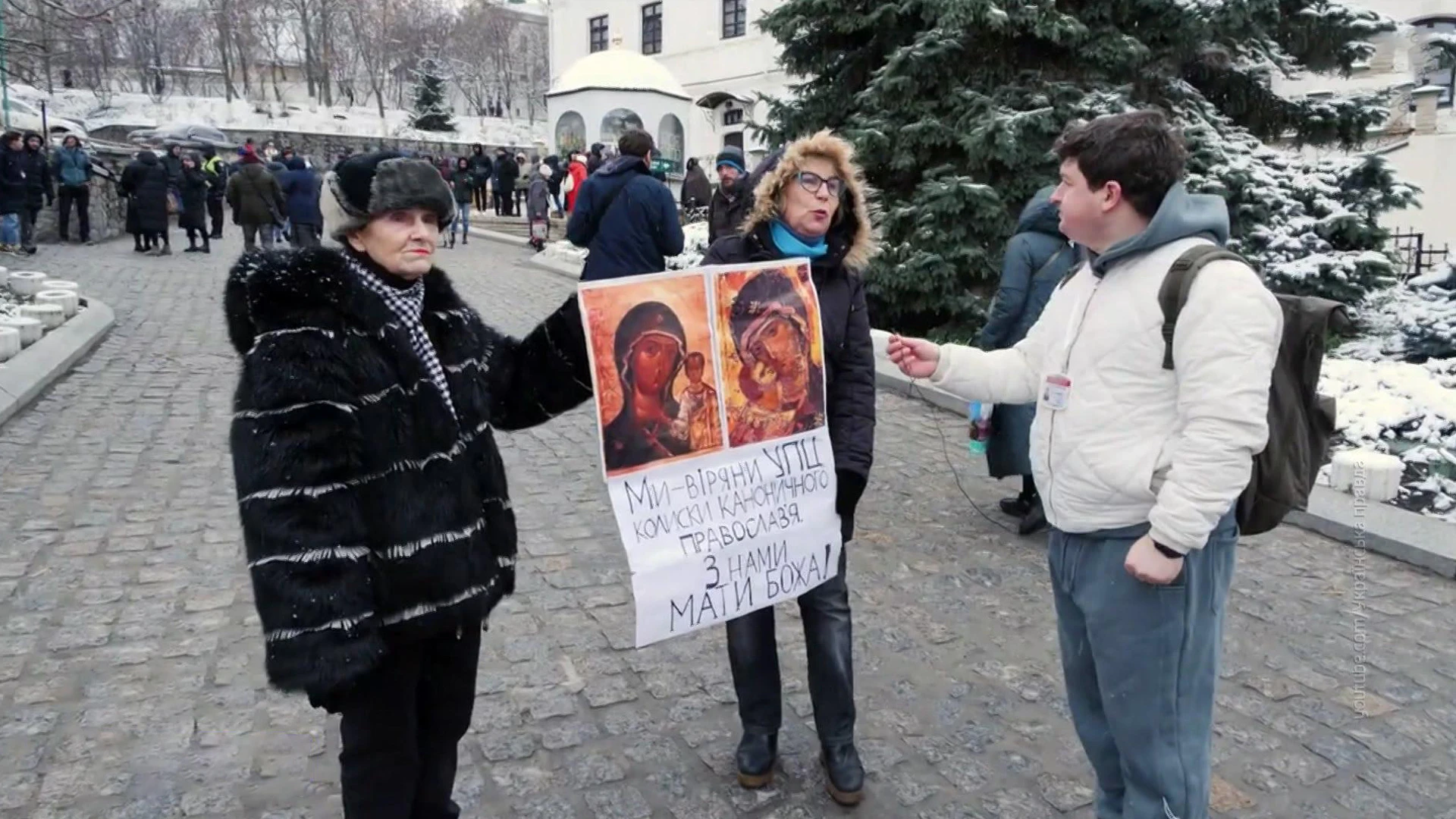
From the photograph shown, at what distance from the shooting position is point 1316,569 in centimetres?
533

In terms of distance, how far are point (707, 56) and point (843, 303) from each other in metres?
41.8

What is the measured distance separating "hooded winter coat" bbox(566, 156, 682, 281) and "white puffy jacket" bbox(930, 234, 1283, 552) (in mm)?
5475

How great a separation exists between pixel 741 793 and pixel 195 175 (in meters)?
19.1

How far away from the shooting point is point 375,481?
2.31m

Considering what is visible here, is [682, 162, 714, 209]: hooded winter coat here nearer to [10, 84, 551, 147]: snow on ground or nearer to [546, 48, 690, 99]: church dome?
[546, 48, 690, 99]: church dome

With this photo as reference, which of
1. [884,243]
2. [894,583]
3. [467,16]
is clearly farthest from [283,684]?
[467,16]

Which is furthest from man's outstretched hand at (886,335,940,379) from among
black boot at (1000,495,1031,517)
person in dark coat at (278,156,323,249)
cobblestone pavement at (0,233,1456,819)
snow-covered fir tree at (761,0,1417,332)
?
person in dark coat at (278,156,323,249)

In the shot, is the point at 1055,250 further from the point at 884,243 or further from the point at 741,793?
the point at 884,243

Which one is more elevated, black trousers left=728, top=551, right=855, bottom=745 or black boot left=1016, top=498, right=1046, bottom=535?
black trousers left=728, top=551, right=855, bottom=745

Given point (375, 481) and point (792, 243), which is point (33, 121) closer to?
point (792, 243)

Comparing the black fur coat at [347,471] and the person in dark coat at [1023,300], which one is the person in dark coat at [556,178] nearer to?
the person in dark coat at [1023,300]

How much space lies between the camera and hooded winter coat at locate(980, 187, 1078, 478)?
17.9ft

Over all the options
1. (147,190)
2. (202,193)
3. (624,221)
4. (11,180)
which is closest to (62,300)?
(624,221)

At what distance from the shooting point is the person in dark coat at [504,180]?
2745cm
